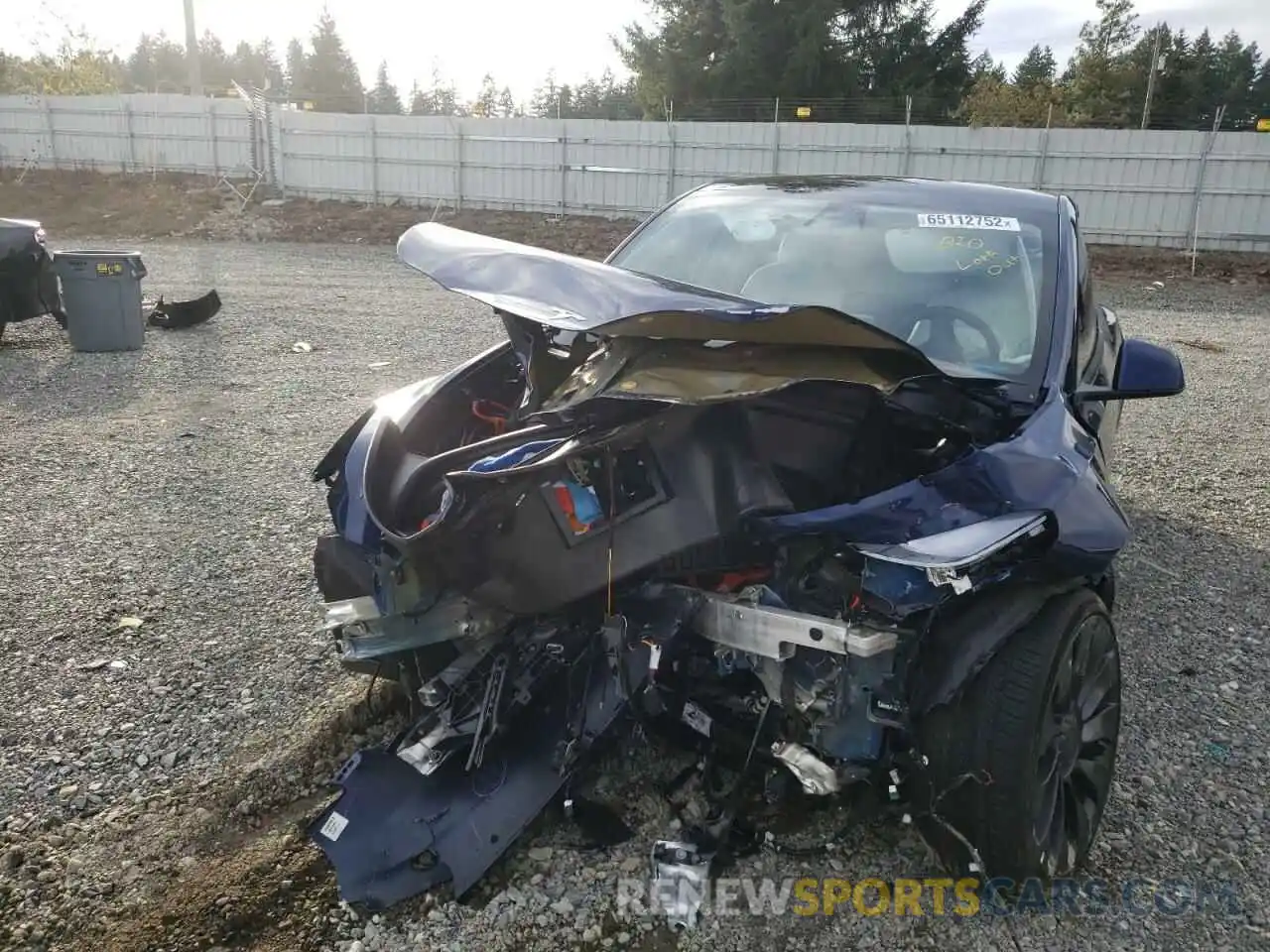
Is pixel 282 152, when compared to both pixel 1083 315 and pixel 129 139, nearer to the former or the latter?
pixel 129 139

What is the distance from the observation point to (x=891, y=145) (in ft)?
62.8

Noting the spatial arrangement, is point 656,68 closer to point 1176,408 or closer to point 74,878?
point 1176,408

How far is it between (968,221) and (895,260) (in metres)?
0.36

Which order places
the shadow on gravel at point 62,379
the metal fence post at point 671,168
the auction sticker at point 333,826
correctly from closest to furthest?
the auction sticker at point 333,826 → the shadow on gravel at point 62,379 → the metal fence post at point 671,168

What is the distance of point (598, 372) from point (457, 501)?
0.56 metres

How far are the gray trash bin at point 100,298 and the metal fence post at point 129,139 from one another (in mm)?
17975

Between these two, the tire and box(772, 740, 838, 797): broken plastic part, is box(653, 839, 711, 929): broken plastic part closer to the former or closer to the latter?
box(772, 740, 838, 797): broken plastic part

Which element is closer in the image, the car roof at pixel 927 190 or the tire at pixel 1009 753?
the tire at pixel 1009 753

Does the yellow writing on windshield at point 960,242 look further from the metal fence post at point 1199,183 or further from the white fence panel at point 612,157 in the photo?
the metal fence post at point 1199,183

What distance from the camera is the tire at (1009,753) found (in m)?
2.27

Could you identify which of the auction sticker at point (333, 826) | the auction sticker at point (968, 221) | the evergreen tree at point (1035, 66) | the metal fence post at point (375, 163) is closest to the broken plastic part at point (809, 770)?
the auction sticker at point (333, 826)

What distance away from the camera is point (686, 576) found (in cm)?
254

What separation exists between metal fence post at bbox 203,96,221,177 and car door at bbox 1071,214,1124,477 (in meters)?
24.4

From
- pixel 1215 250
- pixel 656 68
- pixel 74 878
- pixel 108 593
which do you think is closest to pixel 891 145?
pixel 1215 250
